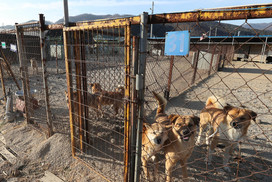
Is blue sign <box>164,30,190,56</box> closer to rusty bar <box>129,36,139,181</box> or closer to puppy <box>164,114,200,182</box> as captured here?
rusty bar <box>129,36,139,181</box>

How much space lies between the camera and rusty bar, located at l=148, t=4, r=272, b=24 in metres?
1.19

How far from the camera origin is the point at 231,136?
3.27 meters

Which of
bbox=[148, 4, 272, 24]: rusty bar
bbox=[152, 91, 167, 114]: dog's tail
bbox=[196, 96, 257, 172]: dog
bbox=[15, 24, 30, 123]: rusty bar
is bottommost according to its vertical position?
bbox=[196, 96, 257, 172]: dog

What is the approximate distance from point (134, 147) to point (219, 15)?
5.53 ft

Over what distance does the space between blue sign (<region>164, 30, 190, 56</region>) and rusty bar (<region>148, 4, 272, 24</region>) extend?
0.20 m

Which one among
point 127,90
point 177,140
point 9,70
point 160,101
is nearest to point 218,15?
point 127,90

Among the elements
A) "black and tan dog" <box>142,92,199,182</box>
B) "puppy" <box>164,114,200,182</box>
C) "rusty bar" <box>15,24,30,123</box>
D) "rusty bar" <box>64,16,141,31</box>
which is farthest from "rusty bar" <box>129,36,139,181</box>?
"rusty bar" <box>15,24,30,123</box>

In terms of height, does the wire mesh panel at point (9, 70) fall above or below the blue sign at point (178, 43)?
below

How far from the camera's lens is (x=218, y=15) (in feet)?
4.42

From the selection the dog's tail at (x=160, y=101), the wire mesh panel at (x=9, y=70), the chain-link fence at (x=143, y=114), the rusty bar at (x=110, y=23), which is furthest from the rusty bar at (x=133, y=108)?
the wire mesh panel at (x=9, y=70)

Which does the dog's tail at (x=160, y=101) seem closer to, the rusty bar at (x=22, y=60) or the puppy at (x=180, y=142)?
the puppy at (x=180, y=142)

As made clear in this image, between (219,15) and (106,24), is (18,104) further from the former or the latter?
(219,15)

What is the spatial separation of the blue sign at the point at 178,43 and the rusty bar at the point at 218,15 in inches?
8.0

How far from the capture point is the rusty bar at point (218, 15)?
1.19 m
